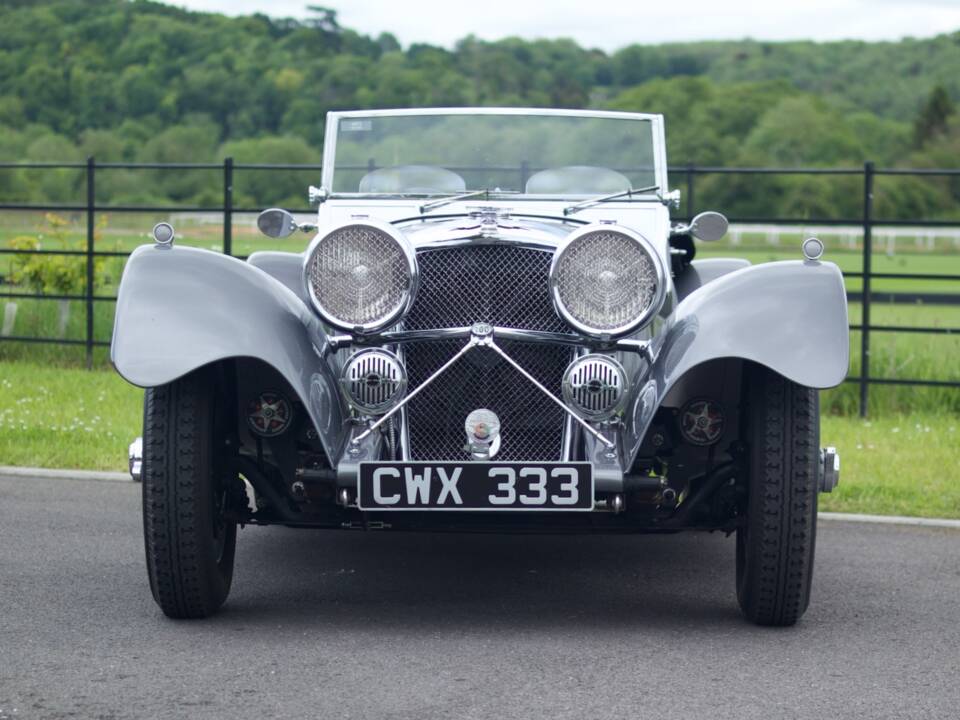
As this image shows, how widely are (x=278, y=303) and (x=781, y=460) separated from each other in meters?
1.69

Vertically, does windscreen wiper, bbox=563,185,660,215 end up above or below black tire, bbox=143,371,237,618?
above

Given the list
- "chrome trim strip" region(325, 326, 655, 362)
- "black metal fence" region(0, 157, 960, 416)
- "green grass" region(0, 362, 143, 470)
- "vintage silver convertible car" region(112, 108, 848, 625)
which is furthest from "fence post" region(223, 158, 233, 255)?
"chrome trim strip" region(325, 326, 655, 362)

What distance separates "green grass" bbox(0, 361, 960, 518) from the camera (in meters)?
7.43

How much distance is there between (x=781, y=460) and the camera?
4633 millimetres

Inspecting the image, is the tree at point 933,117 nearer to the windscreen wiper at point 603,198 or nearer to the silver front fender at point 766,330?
the windscreen wiper at point 603,198

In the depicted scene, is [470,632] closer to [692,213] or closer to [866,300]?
[866,300]

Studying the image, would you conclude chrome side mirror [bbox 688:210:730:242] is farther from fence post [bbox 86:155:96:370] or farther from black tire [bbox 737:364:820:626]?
fence post [bbox 86:155:96:370]

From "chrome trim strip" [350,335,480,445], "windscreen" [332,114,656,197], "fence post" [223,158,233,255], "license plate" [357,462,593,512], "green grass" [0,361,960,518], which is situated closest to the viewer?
"license plate" [357,462,593,512]

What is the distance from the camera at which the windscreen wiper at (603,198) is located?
19.4 feet

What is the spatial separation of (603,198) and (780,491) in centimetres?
187

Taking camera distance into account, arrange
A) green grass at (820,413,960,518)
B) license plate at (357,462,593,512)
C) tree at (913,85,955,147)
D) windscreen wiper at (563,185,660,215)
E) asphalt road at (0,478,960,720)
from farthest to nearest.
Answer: tree at (913,85,955,147), green grass at (820,413,960,518), windscreen wiper at (563,185,660,215), license plate at (357,462,593,512), asphalt road at (0,478,960,720)

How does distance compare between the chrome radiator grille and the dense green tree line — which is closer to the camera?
the chrome radiator grille

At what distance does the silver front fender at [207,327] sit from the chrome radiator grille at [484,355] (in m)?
0.33

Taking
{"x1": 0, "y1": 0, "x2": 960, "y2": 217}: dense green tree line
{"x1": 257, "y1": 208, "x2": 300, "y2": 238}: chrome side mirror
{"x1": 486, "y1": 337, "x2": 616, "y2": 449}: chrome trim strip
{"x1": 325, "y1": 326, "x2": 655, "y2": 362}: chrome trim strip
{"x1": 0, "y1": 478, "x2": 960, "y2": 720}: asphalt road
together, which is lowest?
{"x1": 0, "y1": 478, "x2": 960, "y2": 720}: asphalt road
